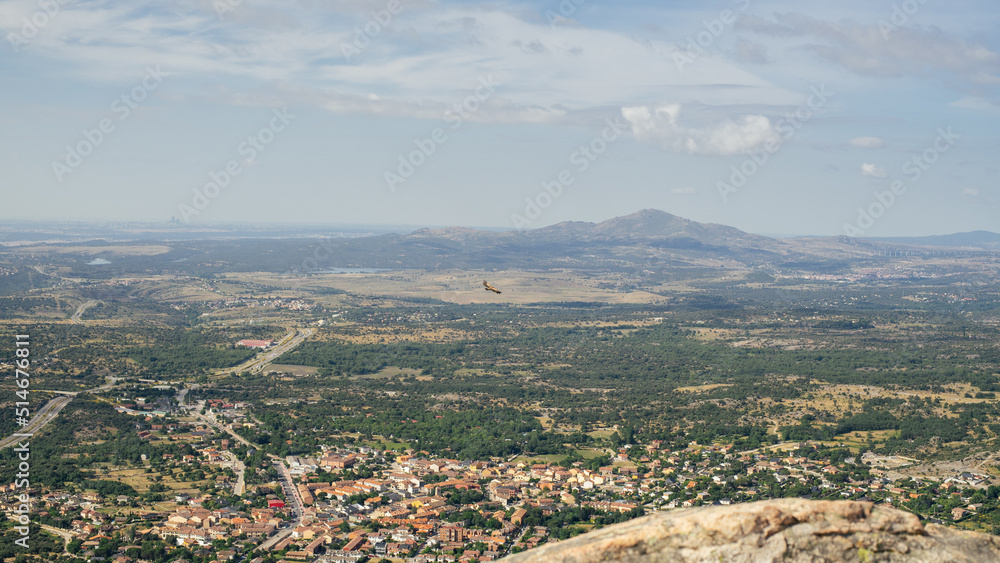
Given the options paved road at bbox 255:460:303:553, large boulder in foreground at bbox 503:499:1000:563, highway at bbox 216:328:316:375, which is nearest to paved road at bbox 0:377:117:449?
paved road at bbox 255:460:303:553

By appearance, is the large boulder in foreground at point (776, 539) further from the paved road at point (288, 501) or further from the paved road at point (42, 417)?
the paved road at point (42, 417)

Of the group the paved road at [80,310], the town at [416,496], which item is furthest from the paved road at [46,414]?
the paved road at [80,310]

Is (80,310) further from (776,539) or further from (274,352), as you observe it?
(776,539)

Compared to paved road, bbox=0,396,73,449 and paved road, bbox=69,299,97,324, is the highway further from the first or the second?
paved road, bbox=69,299,97,324

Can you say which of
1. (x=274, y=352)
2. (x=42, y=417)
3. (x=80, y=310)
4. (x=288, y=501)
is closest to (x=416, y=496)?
(x=288, y=501)

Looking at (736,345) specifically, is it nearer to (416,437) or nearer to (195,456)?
(416,437)

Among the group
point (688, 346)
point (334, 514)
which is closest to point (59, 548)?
point (334, 514)

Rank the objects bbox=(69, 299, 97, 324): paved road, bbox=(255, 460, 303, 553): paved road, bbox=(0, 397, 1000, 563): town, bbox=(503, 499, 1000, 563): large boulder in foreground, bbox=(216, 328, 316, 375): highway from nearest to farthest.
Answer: bbox=(503, 499, 1000, 563): large boulder in foreground → bbox=(0, 397, 1000, 563): town → bbox=(255, 460, 303, 553): paved road → bbox=(216, 328, 316, 375): highway → bbox=(69, 299, 97, 324): paved road
